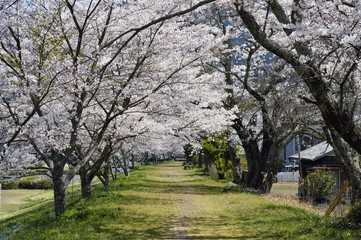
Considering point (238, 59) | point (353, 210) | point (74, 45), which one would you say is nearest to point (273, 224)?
point (353, 210)

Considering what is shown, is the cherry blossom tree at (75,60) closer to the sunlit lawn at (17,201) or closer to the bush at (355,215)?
the bush at (355,215)

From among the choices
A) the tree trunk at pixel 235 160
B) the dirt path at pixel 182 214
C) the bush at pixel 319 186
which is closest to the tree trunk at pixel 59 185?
the dirt path at pixel 182 214

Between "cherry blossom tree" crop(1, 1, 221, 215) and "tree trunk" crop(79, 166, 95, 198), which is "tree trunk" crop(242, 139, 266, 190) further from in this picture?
"cherry blossom tree" crop(1, 1, 221, 215)

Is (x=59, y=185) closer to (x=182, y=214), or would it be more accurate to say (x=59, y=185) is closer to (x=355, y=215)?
(x=182, y=214)

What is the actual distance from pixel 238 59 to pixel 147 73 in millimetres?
11720

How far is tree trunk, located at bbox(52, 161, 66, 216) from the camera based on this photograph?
40.1 feet

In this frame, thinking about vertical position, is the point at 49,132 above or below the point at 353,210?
above

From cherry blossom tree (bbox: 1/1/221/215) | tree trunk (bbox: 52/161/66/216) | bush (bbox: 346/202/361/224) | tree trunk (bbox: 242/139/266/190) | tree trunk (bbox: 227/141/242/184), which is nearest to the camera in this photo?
bush (bbox: 346/202/361/224)

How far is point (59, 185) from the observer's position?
40.9 feet

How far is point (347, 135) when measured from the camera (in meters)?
7.75

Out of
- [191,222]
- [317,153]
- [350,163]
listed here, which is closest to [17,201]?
[317,153]

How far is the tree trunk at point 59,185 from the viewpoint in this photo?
12.2 meters

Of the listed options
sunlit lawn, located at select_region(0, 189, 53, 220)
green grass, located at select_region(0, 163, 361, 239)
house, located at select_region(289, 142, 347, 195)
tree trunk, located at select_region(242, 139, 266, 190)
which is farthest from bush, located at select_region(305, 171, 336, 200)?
sunlit lawn, located at select_region(0, 189, 53, 220)

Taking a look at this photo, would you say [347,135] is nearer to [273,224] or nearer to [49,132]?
[273,224]
